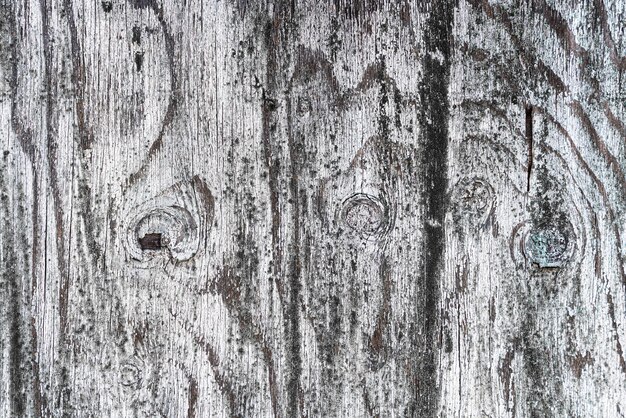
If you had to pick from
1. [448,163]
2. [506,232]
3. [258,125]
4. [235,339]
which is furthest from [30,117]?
[506,232]

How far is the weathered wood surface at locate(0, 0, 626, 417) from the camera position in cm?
118

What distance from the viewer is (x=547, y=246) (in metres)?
1.19

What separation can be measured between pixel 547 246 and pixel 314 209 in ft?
1.47

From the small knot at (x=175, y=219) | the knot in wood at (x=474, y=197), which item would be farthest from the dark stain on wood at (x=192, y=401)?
the knot in wood at (x=474, y=197)

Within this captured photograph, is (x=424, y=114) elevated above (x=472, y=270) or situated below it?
above

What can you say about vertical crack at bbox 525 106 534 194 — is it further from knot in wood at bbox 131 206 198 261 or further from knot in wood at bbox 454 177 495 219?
knot in wood at bbox 131 206 198 261

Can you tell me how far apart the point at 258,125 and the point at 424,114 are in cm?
32

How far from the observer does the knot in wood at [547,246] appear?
119 centimetres

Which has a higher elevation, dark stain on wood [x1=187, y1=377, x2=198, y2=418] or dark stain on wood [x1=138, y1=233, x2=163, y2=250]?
dark stain on wood [x1=138, y1=233, x2=163, y2=250]

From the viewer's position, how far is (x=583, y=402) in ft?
3.89

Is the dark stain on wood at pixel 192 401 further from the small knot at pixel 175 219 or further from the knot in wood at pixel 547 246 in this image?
the knot in wood at pixel 547 246

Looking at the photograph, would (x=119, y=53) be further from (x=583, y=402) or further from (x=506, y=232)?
(x=583, y=402)

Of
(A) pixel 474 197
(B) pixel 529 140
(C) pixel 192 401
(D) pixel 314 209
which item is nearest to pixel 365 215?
(D) pixel 314 209

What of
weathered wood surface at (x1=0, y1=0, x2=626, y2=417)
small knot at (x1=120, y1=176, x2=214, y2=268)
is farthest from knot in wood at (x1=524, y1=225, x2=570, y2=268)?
small knot at (x1=120, y1=176, x2=214, y2=268)
